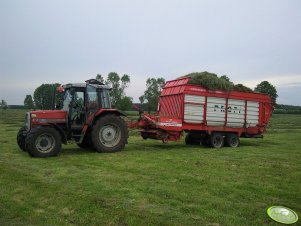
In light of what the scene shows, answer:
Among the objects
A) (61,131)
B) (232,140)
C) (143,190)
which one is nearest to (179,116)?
(232,140)

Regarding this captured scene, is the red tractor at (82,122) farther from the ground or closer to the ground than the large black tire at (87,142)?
farther from the ground

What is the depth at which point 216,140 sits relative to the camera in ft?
52.7

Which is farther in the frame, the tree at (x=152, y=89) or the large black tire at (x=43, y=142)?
the tree at (x=152, y=89)

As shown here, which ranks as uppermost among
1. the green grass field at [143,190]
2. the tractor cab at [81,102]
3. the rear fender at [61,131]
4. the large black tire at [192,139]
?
the tractor cab at [81,102]

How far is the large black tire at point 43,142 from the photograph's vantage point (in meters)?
11.3

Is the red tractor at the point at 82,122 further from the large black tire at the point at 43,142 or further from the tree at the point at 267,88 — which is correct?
the tree at the point at 267,88

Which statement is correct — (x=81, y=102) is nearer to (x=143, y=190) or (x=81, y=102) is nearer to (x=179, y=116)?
(x=179, y=116)

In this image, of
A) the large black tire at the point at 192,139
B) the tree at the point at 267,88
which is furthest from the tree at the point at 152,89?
the large black tire at the point at 192,139

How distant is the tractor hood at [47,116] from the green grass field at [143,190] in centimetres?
132

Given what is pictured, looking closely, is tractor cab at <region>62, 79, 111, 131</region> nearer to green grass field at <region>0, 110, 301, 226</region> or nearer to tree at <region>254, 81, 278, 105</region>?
green grass field at <region>0, 110, 301, 226</region>

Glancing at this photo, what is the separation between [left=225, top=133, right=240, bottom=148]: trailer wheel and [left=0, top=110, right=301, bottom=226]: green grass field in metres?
5.00

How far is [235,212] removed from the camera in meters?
5.84

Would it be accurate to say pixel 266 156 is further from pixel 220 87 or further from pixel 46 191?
pixel 46 191

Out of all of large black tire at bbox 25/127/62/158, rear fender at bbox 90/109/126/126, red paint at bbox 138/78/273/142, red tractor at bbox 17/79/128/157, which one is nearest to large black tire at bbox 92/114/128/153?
red tractor at bbox 17/79/128/157
